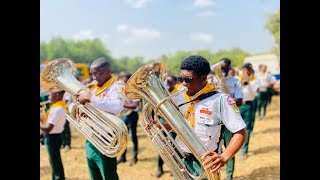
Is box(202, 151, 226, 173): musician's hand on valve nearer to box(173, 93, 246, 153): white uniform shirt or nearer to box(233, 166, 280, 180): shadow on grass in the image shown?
box(173, 93, 246, 153): white uniform shirt

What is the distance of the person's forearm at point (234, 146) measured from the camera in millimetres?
2940

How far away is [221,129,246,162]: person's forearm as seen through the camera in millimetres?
2940

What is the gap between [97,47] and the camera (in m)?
81.2

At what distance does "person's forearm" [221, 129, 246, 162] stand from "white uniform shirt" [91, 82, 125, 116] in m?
1.66

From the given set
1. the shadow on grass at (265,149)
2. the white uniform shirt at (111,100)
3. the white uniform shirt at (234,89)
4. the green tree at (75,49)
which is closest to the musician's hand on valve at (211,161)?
the white uniform shirt at (111,100)

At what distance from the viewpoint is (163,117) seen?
3088mm

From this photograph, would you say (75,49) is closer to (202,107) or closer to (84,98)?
(84,98)

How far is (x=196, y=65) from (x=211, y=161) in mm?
870

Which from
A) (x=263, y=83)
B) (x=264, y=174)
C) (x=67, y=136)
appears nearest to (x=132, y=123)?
(x=67, y=136)

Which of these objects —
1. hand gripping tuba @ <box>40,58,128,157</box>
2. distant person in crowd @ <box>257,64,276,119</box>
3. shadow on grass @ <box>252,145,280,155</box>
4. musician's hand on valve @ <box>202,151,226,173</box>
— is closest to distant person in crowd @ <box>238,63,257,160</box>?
shadow on grass @ <box>252,145,280,155</box>
